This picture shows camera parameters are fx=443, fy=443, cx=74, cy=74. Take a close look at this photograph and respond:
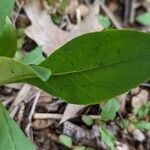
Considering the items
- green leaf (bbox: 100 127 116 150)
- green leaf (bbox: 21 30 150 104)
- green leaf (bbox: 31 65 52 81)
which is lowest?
green leaf (bbox: 100 127 116 150)

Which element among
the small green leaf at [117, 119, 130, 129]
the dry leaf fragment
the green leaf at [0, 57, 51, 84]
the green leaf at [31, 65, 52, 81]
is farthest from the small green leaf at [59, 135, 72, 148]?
the green leaf at [31, 65, 52, 81]

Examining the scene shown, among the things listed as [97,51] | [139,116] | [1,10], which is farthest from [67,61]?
[139,116]

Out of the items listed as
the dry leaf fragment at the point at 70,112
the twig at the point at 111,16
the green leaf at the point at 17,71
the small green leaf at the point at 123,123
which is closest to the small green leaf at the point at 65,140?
the dry leaf fragment at the point at 70,112

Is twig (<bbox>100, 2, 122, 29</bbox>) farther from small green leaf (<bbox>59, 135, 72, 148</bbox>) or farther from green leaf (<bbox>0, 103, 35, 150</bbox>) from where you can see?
green leaf (<bbox>0, 103, 35, 150</bbox>)

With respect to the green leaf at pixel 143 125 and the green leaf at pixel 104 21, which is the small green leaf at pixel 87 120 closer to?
the green leaf at pixel 143 125

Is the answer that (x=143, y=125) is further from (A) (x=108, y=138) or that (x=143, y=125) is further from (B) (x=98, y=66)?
(B) (x=98, y=66)
